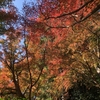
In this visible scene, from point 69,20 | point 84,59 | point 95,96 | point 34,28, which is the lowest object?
point 95,96

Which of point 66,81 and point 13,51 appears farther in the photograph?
point 66,81

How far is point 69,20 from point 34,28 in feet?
9.10

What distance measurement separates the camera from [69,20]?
37.5ft

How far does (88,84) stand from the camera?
17.4 meters

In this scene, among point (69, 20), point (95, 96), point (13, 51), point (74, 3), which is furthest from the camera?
point (95, 96)

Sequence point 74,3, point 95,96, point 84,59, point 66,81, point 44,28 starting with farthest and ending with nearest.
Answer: point 95,96
point 66,81
point 84,59
point 44,28
point 74,3

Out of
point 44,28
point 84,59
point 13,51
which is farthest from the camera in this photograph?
point 13,51

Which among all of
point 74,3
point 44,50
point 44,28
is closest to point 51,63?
point 44,50

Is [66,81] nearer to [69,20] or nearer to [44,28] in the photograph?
[44,28]

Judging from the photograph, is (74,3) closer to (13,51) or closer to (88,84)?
(13,51)

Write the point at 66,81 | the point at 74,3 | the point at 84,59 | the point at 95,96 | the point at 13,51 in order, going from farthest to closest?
the point at 95,96 < the point at 66,81 < the point at 13,51 < the point at 84,59 < the point at 74,3

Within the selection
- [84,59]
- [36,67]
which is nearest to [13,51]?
[36,67]

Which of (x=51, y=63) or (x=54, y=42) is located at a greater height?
(x=54, y=42)

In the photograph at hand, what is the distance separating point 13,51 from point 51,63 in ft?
8.49
